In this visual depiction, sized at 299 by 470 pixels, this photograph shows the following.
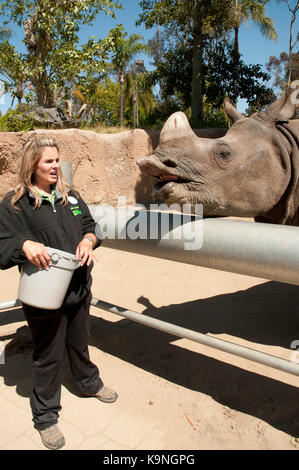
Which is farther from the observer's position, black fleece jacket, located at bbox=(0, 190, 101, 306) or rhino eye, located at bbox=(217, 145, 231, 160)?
rhino eye, located at bbox=(217, 145, 231, 160)

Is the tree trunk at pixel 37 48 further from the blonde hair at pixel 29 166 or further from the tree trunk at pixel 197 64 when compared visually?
the blonde hair at pixel 29 166

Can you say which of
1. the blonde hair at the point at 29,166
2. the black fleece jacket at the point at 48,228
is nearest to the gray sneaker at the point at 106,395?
the black fleece jacket at the point at 48,228

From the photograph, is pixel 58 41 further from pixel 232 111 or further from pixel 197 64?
pixel 232 111

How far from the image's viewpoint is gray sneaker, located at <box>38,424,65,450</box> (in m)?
2.02

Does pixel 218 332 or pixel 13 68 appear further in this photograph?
pixel 13 68

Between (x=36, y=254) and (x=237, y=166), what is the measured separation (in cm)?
135

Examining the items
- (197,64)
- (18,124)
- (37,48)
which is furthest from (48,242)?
(197,64)

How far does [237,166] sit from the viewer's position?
2.41 metres

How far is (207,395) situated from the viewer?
251cm

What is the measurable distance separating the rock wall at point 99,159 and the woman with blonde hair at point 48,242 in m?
7.68

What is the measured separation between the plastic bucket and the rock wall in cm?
800

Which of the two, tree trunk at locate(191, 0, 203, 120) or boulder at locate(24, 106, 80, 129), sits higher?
tree trunk at locate(191, 0, 203, 120)

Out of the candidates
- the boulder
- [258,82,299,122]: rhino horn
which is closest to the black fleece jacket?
[258,82,299,122]: rhino horn

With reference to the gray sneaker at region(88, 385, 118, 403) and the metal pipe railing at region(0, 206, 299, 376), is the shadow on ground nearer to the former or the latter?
the gray sneaker at region(88, 385, 118, 403)
